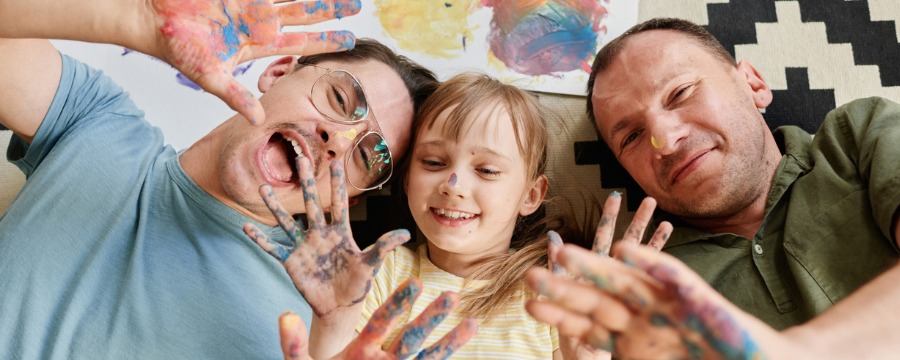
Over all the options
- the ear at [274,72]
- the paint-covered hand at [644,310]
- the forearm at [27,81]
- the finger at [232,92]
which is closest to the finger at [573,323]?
the paint-covered hand at [644,310]

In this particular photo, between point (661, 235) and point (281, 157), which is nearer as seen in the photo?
point (661, 235)

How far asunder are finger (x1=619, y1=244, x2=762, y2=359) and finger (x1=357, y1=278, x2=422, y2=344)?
1.10ft

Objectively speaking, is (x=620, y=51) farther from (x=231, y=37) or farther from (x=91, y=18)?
(x=91, y=18)

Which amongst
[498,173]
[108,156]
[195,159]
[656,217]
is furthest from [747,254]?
[108,156]

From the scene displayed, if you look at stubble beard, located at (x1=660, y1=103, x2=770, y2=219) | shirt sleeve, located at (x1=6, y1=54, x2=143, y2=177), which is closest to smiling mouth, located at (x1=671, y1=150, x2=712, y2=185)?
stubble beard, located at (x1=660, y1=103, x2=770, y2=219)

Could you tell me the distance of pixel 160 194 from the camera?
54.8 inches

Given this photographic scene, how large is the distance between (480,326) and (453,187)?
Answer: 12.1 inches

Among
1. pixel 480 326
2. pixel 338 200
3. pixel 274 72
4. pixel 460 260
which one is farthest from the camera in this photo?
pixel 274 72

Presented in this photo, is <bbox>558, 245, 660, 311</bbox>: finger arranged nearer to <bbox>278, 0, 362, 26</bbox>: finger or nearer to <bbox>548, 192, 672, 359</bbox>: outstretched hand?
<bbox>548, 192, 672, 359</bbox>: outstretched hand

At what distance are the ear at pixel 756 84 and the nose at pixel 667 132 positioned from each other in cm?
29

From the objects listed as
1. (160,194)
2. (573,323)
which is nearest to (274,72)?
(160,194)

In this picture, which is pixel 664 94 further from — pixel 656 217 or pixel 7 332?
pixel 7 332

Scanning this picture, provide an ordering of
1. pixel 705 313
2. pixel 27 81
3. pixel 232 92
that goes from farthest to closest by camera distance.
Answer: pixel 27 81
pixel 232 92
pixel 705 313

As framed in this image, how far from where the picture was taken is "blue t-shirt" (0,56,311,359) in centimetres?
119
